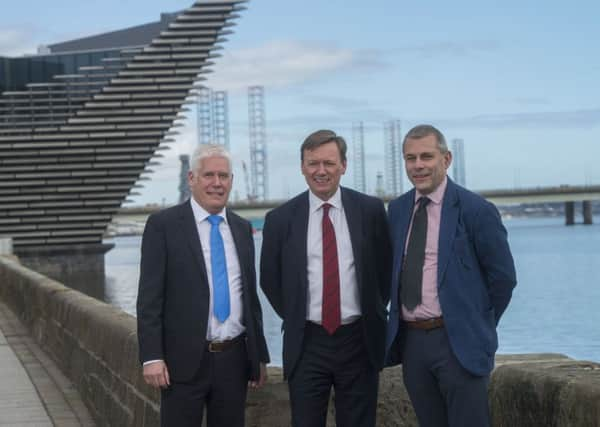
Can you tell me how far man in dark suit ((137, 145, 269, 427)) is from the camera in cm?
428

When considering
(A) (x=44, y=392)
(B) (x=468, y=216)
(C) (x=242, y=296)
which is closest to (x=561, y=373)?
(B) (x=468, y=216)

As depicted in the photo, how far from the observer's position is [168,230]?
14.3ft

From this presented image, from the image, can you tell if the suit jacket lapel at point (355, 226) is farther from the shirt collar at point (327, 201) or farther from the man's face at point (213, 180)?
the man's face at point (213, 180)

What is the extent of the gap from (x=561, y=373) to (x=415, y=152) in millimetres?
851

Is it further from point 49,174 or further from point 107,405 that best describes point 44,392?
point 49,174

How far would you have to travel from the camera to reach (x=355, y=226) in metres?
4.20

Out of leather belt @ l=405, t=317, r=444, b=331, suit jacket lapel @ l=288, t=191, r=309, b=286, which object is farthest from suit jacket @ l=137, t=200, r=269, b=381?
leather belt @ l=405, t=317, r=444, b=331

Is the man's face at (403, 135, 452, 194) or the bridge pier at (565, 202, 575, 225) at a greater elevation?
the man's face at (403, 135, 452, 194)

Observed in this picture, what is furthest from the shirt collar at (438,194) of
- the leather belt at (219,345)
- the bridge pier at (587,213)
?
the bridge pier at (587,213)

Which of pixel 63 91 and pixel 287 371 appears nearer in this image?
pixel 287 371

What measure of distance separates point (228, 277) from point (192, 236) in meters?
0.20

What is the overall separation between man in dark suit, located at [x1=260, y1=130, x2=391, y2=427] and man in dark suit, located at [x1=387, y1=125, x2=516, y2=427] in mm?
239

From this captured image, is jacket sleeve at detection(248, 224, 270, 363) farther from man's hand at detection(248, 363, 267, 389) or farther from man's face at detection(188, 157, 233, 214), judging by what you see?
man's face at detection(188, 157, 233, 214)

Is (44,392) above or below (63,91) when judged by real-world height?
below
